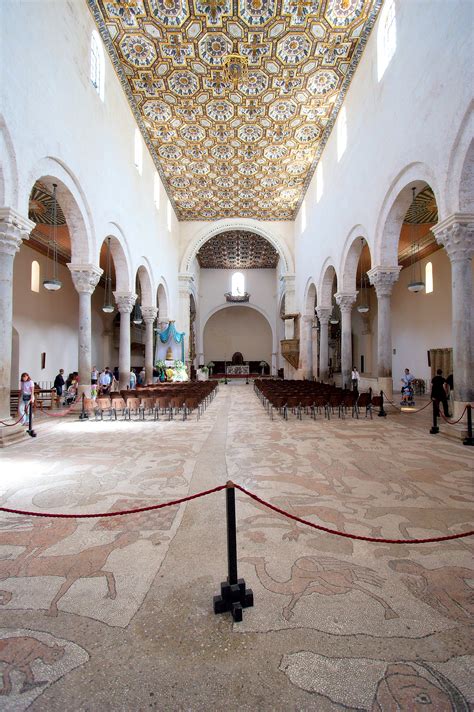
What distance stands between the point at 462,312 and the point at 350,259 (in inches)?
284

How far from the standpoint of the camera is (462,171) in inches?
279

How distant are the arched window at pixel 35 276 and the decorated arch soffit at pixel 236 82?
7391mm

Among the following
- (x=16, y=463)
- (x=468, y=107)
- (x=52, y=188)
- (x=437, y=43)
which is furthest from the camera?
(x=52, y=188)

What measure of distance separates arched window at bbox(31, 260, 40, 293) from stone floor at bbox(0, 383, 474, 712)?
13329mm

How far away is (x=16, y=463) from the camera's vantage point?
5.75m

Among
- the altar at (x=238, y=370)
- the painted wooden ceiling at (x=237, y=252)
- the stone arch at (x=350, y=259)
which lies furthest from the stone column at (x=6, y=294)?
the altar at (x=238, y=370)

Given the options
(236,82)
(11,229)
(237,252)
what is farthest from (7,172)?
(237,252)

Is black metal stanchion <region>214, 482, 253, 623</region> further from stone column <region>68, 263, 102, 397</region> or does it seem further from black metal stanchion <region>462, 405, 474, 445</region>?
stone column <region>68, 263, 102, 397</region>

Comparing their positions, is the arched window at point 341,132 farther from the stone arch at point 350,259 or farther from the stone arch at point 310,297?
the stone arch at point 310,297

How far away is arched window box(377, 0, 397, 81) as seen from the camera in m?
9.96

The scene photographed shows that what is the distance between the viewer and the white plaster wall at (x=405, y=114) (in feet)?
23.4

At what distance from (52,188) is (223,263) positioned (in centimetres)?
2310

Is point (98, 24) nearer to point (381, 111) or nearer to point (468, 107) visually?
point (381, 111)

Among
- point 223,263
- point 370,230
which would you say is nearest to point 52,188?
point 370,230
